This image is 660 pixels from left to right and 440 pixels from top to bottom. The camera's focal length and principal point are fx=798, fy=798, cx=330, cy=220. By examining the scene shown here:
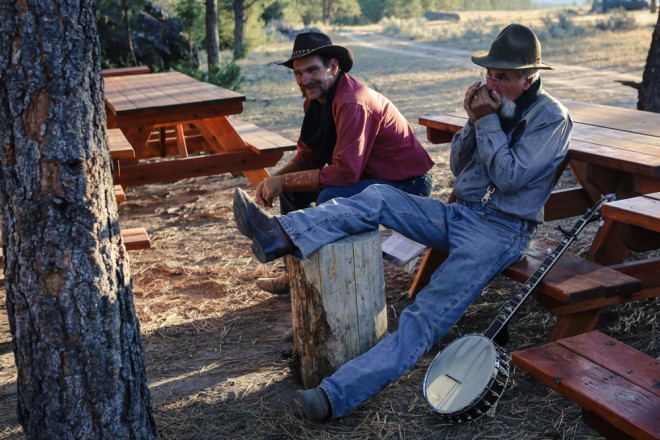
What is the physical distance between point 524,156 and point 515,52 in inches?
18.7

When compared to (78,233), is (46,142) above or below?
above

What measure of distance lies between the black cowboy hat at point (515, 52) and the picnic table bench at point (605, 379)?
1.30m

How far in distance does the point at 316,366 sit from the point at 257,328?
3.06 feet

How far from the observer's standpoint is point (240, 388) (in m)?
3.51

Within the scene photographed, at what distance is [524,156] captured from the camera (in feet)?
11.3

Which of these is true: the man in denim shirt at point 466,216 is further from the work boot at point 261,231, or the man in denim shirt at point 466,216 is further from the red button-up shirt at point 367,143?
the red button-up shirt at point 367,143

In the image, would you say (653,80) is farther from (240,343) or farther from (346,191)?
(240,343)

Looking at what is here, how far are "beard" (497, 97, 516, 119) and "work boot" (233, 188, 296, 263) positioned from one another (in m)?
1.14

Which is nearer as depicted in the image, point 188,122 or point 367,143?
point 367,143

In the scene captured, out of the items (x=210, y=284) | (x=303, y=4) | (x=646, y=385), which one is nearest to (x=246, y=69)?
(x=210, y=284)

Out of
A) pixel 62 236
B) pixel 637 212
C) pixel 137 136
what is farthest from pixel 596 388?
pixel 137 136

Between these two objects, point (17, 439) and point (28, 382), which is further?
point (17, 439)

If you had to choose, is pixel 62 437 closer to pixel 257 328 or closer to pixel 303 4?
pixel 257 328

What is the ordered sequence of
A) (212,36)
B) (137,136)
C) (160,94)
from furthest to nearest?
(212,36) < (137,136) < (160,94)
